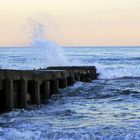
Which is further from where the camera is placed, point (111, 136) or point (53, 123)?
point (53, 123)

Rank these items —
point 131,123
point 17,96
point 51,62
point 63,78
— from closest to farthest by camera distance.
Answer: point 131,123
point 17,96
point 63,78
point 51,62

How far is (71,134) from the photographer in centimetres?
1189

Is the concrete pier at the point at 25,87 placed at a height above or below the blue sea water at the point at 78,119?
above

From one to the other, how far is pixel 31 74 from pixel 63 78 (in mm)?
5431

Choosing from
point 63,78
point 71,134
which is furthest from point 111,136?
point 63,78

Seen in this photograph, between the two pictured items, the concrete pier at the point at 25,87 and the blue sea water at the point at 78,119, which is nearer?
the blue sea water at the point at 78,119

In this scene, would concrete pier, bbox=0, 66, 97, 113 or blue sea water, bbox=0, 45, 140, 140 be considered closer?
blue sea water, bbox=0, 45, 140, 140

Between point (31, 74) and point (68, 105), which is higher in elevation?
point (31, 74)

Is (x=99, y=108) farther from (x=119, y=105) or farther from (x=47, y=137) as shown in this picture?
(x=47, y=137)

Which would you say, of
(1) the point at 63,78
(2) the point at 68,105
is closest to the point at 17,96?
(2) the point at 68,105

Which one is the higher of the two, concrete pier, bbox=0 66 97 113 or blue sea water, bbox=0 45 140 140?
concrete pier, bbox=0 66 97 113

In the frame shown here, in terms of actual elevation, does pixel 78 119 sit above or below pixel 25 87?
below

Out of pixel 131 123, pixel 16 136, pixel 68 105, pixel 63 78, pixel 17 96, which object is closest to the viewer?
pixel 16 136

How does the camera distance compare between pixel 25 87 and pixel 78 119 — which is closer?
pixel 78 119
